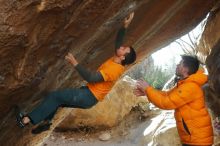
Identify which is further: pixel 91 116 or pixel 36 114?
pixel 91 116

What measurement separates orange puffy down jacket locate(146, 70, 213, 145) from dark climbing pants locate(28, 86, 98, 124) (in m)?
0.97

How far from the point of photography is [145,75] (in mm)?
36000

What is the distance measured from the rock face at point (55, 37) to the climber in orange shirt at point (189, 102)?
1.37m

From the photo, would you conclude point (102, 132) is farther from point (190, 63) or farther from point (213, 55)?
point (190, 63)

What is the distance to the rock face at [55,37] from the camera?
529 cm

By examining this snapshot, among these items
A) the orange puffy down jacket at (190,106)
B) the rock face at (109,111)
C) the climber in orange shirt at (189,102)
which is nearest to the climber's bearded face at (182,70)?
the climber in orange shirt at (189,102)

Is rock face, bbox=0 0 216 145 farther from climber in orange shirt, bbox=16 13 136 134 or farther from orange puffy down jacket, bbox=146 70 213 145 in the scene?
orange puffy down jacket, bbox=146 70 213 145

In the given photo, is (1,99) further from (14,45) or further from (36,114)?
(14,45)

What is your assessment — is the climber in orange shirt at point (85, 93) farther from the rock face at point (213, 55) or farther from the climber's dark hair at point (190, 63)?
the rock face at point (213, 55)

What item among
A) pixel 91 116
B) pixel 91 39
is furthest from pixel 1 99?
pixel 91 116

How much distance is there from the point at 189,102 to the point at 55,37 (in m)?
2.25

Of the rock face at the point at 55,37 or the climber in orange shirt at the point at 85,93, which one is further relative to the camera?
the climber in orange shirt at the point at 85,93

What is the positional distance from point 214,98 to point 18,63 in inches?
236

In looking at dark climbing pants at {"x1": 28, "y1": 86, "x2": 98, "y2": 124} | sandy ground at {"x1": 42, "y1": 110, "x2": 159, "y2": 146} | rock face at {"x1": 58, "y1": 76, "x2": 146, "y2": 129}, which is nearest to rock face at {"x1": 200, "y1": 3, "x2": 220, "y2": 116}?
dark climbing pants at {"x1": 28, "y1": 86, "x2": 98, "y2": 124}
